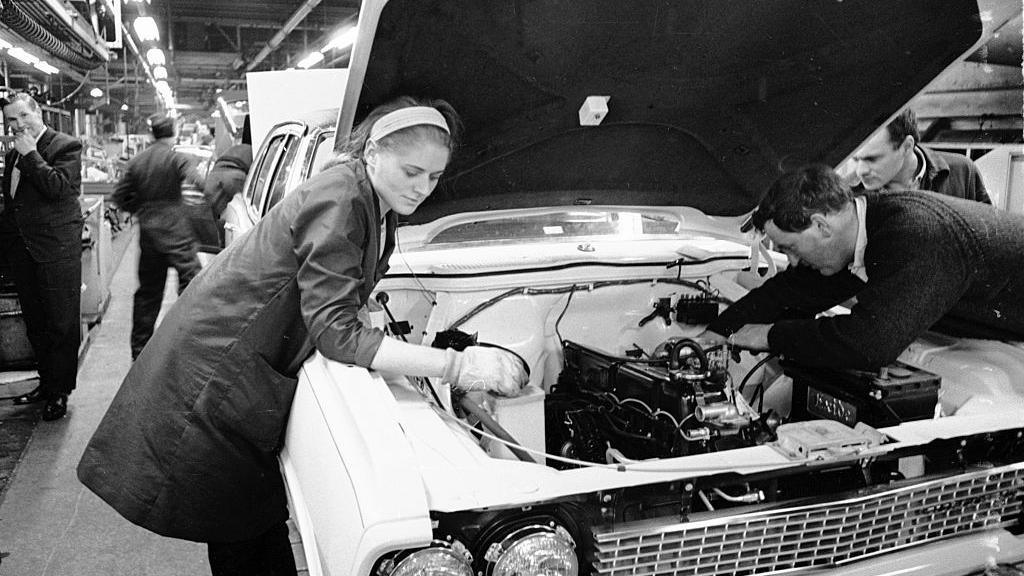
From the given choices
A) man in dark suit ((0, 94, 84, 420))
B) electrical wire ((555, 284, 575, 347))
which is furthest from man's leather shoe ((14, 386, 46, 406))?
electrical wire ((555, 284, 575, 347))

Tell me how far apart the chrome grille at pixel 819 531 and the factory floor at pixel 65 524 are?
6.11 feet

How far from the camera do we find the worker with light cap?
4500mm

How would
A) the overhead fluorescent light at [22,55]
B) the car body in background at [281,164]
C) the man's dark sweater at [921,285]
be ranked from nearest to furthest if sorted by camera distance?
the man's dark sweater at [921,285], the car body in background at [281,164], the overhead fluorescent light at [22,55]

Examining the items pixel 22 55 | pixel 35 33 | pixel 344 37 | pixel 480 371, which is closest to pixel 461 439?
pixel 480 371

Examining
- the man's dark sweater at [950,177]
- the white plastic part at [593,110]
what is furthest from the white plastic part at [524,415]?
the man's dark sweater at [950,177]

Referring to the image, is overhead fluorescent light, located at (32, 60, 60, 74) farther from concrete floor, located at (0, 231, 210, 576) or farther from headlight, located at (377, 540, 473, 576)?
headlight, located at (377, 540, 473, 576)

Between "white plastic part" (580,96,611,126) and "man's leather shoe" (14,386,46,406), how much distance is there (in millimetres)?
3444

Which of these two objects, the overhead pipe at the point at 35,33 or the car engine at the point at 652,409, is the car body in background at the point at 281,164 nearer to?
the car engine at the point at 652,409

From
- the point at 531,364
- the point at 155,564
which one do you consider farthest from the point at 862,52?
the point at 155,564

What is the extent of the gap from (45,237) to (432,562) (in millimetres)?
3494

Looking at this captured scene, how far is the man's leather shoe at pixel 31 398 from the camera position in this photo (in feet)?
13.8

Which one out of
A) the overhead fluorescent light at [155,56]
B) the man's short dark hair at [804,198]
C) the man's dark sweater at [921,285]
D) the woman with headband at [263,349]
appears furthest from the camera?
the overhead fluorescent light at [155,56]

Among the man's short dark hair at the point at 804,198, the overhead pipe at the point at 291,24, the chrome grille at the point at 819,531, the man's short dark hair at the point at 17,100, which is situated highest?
the overhead pipe at the point at 291,24

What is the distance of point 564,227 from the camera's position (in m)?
2.96
